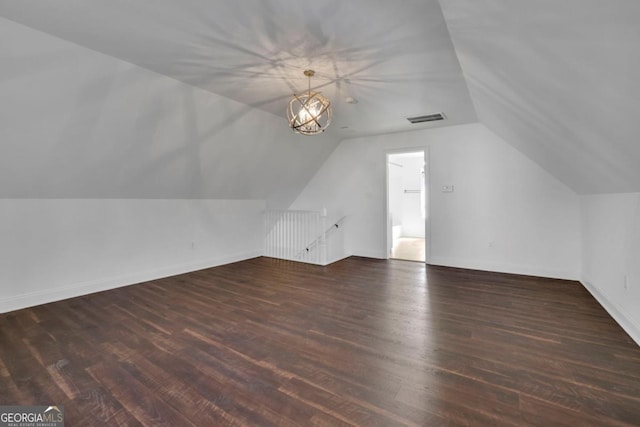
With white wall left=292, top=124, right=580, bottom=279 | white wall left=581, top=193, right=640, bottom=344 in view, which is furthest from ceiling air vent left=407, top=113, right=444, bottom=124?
white wall left=581, top=193, right=640, bottom=344

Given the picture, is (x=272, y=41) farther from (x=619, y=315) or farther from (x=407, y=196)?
(x=407, y=196)

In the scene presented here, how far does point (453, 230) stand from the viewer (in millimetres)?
5188

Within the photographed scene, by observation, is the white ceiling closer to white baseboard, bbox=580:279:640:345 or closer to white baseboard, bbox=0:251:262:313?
white baseboard, bbox=580:279:640:345

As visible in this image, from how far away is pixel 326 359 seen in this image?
7.23ft

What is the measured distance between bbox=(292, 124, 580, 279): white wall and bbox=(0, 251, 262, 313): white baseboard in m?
3.37

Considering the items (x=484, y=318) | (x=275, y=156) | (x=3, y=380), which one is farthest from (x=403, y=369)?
(x=275, y=156)

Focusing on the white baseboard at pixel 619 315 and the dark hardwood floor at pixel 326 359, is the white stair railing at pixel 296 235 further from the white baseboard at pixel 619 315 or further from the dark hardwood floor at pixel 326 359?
the white baseboard at pixel 619 315

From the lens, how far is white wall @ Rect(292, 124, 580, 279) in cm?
440

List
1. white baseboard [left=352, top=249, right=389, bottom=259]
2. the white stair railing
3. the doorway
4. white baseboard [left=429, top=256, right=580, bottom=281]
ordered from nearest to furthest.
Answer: white baseboard [left=429, top=256, right=580, bottom=281] → the white stair railing → white baseboard [left=352, top=249, right=389, bottom=259] → the doorway

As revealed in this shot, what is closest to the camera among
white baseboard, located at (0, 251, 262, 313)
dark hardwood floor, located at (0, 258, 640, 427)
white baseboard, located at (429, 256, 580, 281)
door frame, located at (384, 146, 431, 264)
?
dark hardwood floor, located at (0, 258, 640, 427)

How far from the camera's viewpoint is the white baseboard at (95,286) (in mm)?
3266

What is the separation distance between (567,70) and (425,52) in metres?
1.30

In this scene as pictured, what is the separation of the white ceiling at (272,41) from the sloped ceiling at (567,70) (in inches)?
14.4

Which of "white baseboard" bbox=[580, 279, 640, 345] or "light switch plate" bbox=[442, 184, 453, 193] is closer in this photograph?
"white baseboard" bbox=[580, 279, 640, 345]
